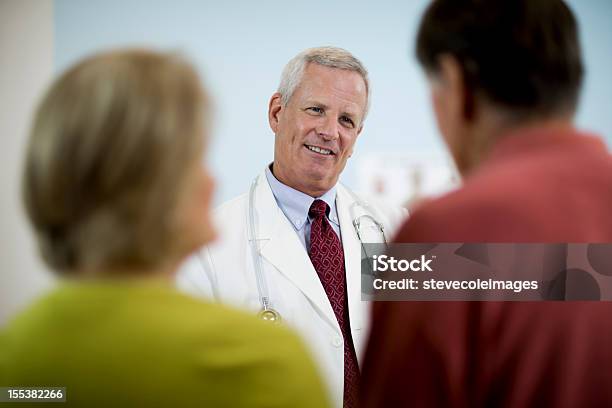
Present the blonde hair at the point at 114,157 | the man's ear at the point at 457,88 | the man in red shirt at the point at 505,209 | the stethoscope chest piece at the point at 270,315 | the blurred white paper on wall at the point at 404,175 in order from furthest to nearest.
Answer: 1. the blurred white paper on wall at the point at 404,175
2. the stethoscope chest piece at the point at 270,315
3. the man's ear at the point at 457,88
4. the man in red shirt at the point at 505,209
5. the blonde hair at the point at 114,157

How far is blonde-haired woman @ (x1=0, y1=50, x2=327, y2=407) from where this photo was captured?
808mm

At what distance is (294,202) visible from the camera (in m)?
1.92

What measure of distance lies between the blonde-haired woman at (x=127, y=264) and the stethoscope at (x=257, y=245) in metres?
0.91

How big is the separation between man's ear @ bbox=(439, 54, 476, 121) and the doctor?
2.67 ft

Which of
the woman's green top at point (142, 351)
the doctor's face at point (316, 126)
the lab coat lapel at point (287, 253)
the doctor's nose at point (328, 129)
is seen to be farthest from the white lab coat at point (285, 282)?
the woman's green top at point (142, 351)

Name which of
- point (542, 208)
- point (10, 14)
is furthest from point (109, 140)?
point (10, 14)

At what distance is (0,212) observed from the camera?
1.99m

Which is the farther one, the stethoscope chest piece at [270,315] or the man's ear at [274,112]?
the man's ear at [274,112]

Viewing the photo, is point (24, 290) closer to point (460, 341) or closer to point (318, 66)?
point (318, 66)

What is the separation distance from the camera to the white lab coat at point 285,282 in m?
1.79

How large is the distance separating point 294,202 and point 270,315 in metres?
0.34

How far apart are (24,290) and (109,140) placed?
4.32 ft

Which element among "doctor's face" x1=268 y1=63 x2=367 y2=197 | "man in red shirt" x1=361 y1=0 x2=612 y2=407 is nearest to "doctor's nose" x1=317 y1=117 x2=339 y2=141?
"doctor's face" x1=268 y1=63 x2=367 y2=197

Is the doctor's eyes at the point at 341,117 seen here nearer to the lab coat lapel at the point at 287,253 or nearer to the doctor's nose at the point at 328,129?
the doctor's nose at the point at 328,129
